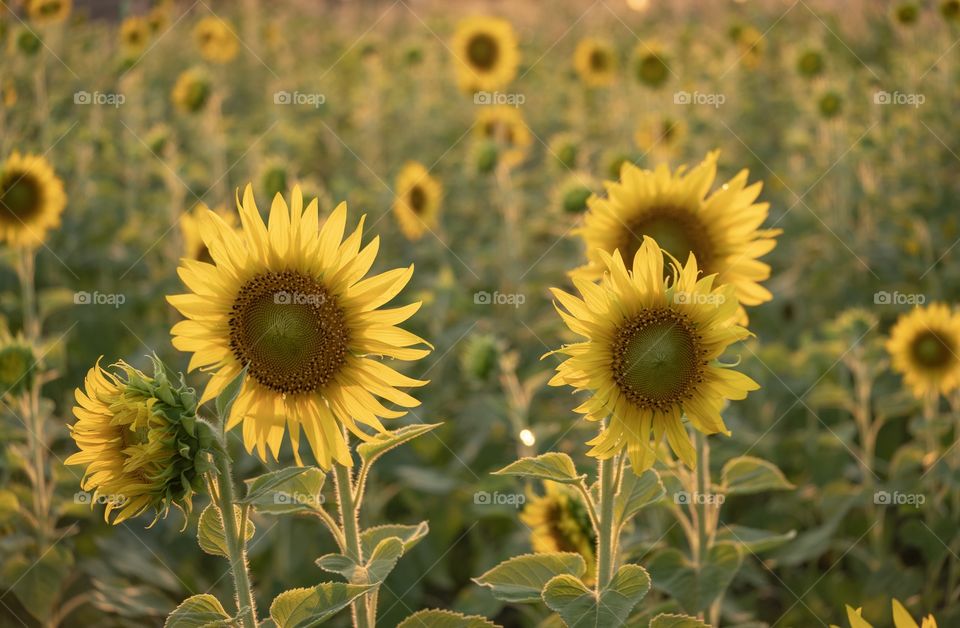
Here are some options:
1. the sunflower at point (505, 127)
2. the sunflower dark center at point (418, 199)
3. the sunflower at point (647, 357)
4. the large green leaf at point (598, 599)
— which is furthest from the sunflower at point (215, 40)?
the large green leaf at point (598, 599)

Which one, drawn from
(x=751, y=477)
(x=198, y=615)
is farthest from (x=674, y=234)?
(x=198, y=615)

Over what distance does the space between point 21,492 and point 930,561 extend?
2.95 m

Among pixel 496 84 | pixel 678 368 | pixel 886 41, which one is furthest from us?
pixel 886 41

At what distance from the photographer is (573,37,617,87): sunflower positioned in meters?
5.71

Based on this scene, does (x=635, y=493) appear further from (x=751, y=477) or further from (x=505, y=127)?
(x=505, y=127)

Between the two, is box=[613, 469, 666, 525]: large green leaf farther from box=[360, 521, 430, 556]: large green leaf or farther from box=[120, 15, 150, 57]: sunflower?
box=[120, 15, 150, 57]: sunflower

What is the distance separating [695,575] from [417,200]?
3.30 m

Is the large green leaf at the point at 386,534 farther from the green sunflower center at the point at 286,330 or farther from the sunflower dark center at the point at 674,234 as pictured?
the sunflower dark center at the point at 674,234

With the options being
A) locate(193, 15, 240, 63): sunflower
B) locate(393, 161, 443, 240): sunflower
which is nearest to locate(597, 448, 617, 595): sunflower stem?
locate(393, 161, 443, 240): sunflower

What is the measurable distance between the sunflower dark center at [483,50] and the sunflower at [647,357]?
4.30 m

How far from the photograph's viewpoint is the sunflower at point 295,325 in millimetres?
1646

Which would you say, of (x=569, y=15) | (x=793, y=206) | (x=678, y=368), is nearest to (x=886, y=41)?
(x=793, y=206)

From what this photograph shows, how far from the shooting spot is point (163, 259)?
17.1ft

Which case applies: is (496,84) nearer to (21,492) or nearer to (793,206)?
(793,206)
